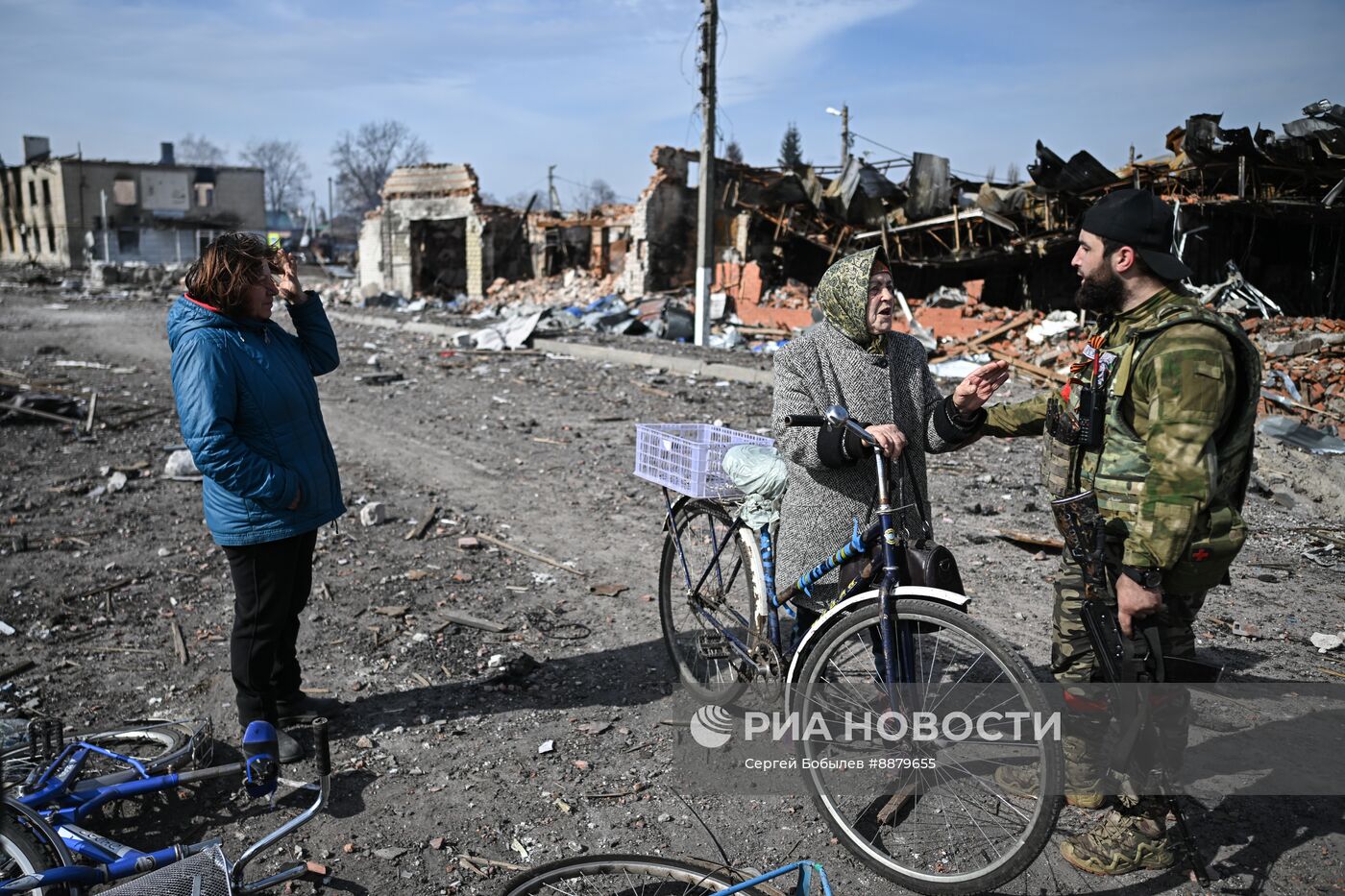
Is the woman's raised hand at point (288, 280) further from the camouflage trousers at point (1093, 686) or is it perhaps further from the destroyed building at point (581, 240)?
the destroyed building at point (581, 240)

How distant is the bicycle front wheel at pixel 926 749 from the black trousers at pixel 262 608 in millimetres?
2072

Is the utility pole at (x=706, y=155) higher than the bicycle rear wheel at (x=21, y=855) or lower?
higher

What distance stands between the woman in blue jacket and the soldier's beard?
9.48 ft

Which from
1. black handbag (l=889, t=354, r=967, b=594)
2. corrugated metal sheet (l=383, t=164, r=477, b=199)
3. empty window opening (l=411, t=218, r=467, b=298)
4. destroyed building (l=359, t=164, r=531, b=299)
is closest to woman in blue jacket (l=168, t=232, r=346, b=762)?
black handbag (l=889, t=354, r=967, b=594)

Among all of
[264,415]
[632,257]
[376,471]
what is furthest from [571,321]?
[264,415]

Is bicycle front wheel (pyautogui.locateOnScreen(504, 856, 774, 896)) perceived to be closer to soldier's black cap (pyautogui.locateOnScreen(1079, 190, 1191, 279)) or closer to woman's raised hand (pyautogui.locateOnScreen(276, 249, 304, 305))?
soldier's black cap (pyautogui.locateOnScreen(1079, 190, 1191, 279))

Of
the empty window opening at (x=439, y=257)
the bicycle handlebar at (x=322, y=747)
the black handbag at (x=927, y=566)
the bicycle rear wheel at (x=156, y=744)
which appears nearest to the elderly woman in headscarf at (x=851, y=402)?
the black handbag at (x=927, y=566)

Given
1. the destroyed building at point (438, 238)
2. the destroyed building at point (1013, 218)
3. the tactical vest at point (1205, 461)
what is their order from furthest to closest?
the destroyed building at point (438, 238), the destroyed building at point (1013, 218), the tactical vest at point (1205, 461)

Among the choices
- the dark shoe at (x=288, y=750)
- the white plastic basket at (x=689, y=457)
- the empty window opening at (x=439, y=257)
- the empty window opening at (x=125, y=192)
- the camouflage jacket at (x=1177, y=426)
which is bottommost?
the dark shoe at (x=288, y=750)

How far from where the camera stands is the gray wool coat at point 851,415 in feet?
10.4

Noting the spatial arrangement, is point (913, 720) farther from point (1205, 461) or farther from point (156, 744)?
point (156, 744)

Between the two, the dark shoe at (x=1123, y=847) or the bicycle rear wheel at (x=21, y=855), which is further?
the dark shoe at (x=1123, y=847)

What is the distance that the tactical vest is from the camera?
2.58 m

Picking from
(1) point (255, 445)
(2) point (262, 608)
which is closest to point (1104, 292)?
(1) point (255, 445)
